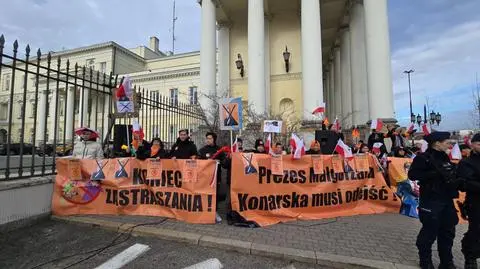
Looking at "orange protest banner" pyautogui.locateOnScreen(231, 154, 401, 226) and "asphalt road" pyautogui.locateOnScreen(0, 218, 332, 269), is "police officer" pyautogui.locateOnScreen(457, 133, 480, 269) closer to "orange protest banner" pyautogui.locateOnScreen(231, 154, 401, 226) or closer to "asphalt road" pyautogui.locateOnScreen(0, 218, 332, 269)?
"asphalt road" pyautogui.locateOnScreen(0, 218, 332, 269)

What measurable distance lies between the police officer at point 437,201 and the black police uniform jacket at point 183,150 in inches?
183

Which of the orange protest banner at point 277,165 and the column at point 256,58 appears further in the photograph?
the column at point 256,58

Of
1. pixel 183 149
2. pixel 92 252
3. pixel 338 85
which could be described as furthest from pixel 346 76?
pixel 92 252

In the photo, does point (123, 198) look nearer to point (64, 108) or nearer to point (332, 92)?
point (64, 108)

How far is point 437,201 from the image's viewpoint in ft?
13.7

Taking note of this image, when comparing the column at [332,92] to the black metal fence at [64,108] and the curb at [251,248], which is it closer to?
the black metal fence at [64,108]

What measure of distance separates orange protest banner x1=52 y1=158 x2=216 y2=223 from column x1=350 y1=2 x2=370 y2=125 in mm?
16095

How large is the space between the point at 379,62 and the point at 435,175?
13758 mm

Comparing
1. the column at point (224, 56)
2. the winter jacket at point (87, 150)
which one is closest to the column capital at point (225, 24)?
the column at point (224, 56)

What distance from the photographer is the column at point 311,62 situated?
16688mm

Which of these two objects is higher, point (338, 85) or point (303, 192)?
point (338, 85)

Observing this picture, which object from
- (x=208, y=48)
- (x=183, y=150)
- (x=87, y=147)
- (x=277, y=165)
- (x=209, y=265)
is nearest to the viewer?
(x=209, y=265)

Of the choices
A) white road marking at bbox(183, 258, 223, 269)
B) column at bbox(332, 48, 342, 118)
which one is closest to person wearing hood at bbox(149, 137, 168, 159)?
white road marking at bbox(183, 258, 223, 269)

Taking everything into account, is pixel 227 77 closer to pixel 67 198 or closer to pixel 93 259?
pixel 67 198
